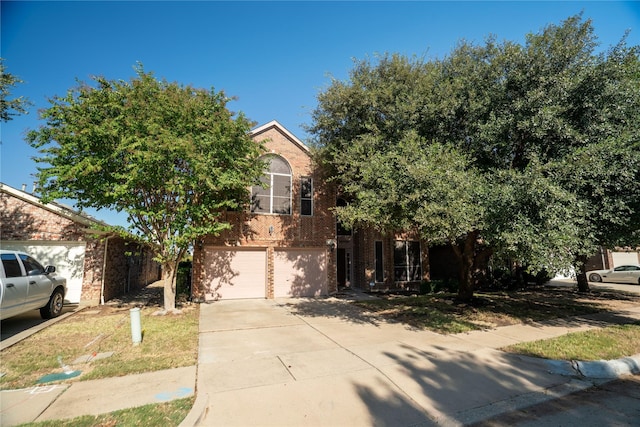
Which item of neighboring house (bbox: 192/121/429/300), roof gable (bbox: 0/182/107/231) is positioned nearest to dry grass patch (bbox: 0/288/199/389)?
neighboring house (bbox: 192/121/429/300)

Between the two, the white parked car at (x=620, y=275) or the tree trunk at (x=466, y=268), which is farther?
the white parked car at (x=620, y=275)

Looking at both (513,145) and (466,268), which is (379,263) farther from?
(513,145)

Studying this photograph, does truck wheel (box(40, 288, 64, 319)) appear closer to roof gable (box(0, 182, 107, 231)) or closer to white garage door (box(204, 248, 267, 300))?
roof gable (box(0, 182, 107, 231))

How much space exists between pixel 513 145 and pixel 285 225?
9756 millimetres

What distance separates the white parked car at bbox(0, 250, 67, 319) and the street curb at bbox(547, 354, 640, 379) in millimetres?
11701

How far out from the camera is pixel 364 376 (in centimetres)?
538

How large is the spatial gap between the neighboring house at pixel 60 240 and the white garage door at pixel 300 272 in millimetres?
6294

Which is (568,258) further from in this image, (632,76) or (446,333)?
(632,76)

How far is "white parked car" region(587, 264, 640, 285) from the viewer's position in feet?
69.5

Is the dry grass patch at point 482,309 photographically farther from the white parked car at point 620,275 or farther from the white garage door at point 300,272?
the white parked car at point 620,275

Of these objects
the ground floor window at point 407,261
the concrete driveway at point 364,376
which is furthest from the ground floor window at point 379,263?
the concrete driveway at point 364,376

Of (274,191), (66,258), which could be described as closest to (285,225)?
(274,191)

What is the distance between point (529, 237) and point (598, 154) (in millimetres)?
3027

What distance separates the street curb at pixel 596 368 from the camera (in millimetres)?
5805
